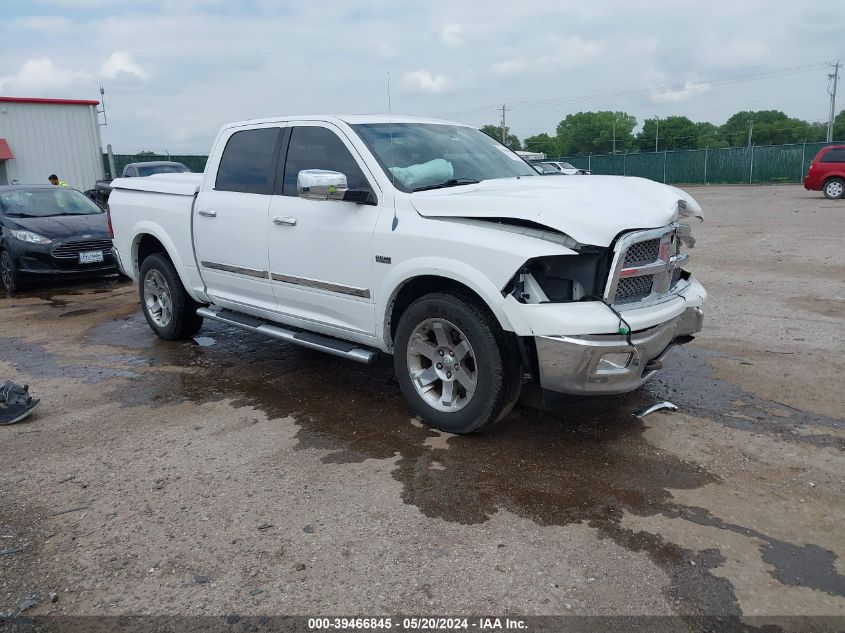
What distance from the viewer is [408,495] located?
3635 millimetres

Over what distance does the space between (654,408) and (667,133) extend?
327 feet

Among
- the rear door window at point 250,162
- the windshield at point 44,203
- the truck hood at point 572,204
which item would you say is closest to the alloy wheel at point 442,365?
the truck hood at point 572,204

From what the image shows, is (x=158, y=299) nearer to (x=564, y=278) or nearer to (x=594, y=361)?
(x=564, y=278)

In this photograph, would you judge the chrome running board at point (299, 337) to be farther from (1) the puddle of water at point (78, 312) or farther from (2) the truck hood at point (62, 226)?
(2) the truck hood at point (62, 226)

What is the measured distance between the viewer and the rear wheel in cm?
1003

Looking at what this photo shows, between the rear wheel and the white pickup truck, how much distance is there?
544cm

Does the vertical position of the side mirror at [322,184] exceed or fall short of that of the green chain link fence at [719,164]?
it exceeds it

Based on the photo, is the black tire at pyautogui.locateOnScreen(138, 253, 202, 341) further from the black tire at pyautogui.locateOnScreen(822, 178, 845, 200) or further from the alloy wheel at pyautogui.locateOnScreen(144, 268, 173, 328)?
the black tire at pyautogui.locateOnScreen(822, 178, 845, 200)

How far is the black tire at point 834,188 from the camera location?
22.4 meters

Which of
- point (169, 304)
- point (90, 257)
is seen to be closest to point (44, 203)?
point (90, 257)

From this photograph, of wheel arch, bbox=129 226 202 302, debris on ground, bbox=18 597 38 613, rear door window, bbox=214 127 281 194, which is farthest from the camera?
wheel arch, bbox=129 226 202 302

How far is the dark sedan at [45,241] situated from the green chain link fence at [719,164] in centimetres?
3549

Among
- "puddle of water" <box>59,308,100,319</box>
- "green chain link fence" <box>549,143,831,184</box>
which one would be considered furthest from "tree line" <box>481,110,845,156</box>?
"puddle of water" <box>59,308,100,319</box>

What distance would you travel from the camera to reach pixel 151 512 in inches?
140
